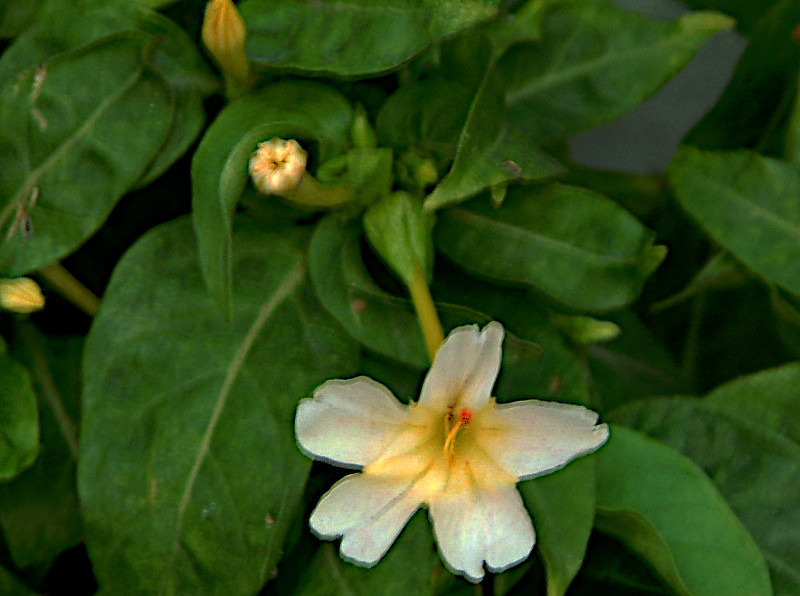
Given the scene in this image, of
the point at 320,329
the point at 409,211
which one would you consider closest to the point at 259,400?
the point at 320,329

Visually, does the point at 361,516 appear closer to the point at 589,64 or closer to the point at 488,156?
the point at 488,156

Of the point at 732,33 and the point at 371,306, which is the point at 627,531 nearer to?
the point at 371,306

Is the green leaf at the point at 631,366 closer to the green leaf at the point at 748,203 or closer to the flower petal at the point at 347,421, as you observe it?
the green leaf at the point at 748,203

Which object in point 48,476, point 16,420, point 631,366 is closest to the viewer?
point 16,420

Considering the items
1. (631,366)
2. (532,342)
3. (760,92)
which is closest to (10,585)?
(532,342)

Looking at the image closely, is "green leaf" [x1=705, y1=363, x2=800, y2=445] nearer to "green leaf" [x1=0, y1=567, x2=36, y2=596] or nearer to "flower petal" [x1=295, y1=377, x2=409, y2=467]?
"flower petal" [x1=295, y1=377, x2=409, y2=467]
